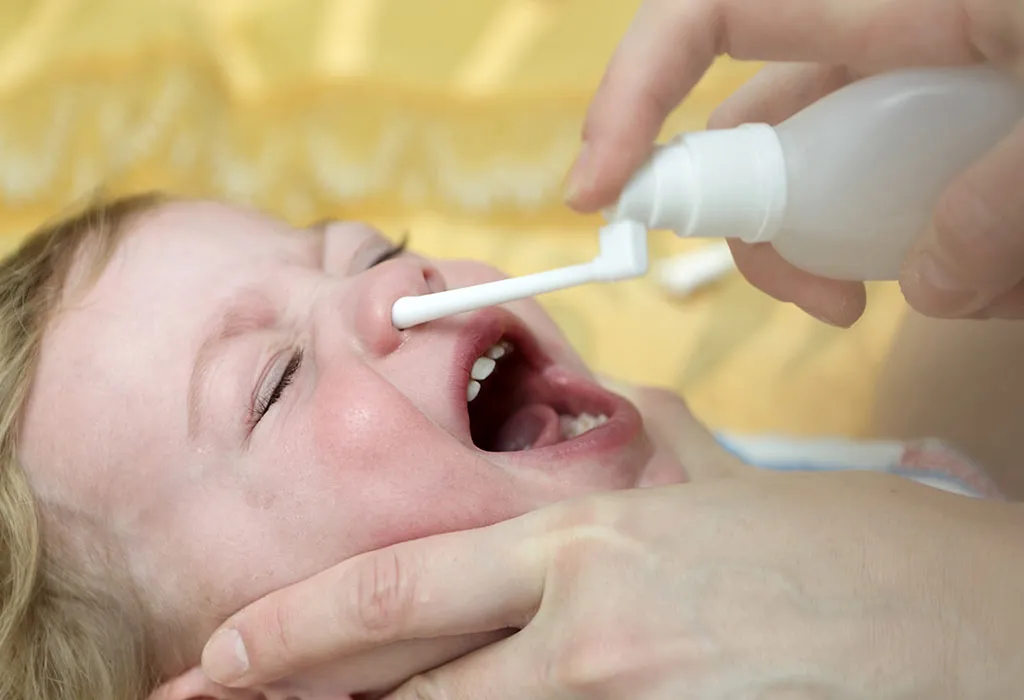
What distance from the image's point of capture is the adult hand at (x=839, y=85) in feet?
1.99

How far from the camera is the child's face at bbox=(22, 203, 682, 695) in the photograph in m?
0.76

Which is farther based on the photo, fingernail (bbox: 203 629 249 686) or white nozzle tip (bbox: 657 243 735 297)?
white nozzle tip (bbox: 657 243 735 297)

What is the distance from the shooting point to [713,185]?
0.66m

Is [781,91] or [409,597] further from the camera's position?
[781,91]

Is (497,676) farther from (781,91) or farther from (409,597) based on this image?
(781,91)

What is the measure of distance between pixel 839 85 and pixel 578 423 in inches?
15.9

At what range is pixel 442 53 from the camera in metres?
1.63

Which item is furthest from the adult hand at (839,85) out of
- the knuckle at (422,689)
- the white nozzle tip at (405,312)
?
the knuckle at (422,689)

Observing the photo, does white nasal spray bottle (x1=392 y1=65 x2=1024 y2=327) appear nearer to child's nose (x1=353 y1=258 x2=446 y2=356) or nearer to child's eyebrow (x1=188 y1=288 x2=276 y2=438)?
child's nose (x1=353 y1=258 x2=446 y2=356)

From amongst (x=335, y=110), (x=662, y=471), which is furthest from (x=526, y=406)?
(x=335, y=110)

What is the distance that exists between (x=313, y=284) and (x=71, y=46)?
1006 mm

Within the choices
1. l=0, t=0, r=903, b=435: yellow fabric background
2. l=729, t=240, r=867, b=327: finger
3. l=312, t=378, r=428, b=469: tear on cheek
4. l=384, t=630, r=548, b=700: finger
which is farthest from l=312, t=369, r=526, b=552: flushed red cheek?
l=0, t=0, r=903, b=435: yellow fabric background

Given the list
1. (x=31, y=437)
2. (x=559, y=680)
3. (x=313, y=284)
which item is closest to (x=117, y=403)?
(x=31, y=437)

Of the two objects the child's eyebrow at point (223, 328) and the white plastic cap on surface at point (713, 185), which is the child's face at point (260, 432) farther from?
the white plastic cap on surface at point (713, 185)
